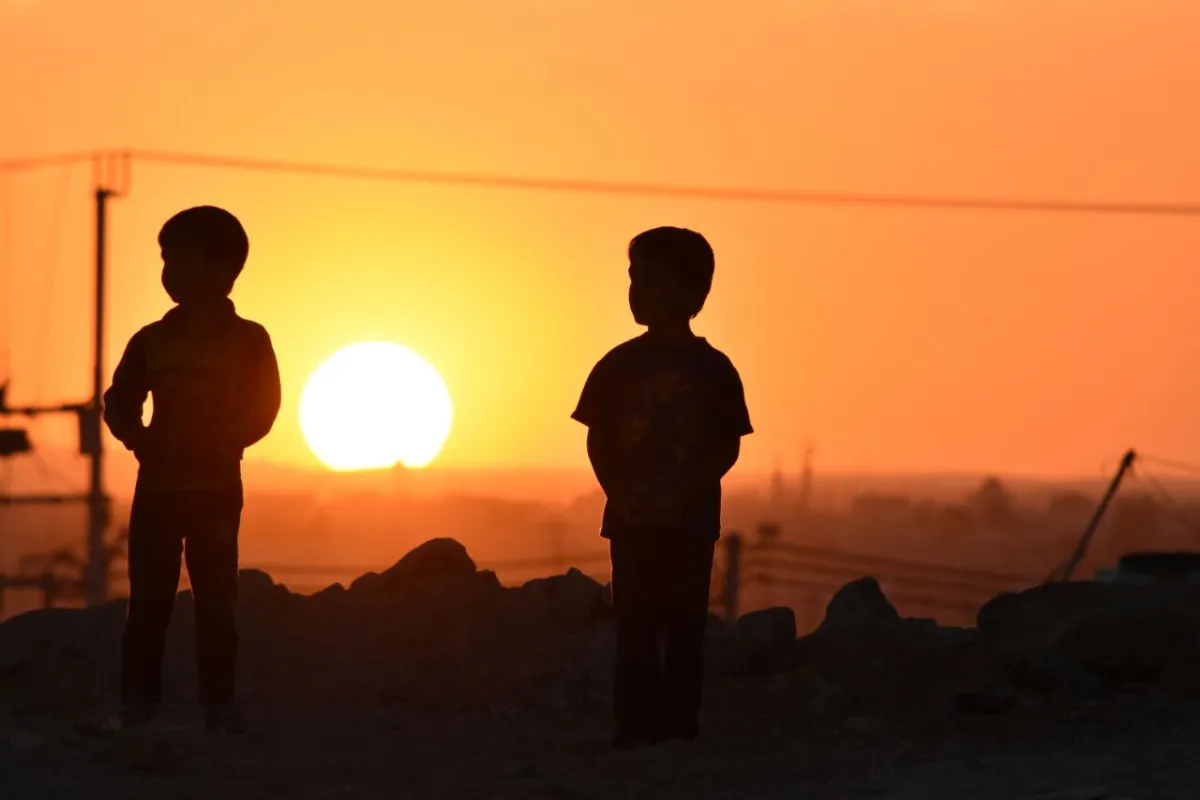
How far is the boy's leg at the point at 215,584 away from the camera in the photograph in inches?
313

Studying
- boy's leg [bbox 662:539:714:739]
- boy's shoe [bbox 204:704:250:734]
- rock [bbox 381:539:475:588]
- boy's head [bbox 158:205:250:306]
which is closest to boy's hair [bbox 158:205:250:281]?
boy's head [bbox 158:205:250:306]

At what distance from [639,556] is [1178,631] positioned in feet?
8.52

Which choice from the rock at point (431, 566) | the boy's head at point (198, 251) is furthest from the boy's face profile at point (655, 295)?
the rock at point (431, 566)

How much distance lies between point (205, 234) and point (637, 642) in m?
2.35

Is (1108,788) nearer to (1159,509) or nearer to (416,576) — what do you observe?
(416,576)

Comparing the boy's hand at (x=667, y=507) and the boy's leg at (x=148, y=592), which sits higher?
the boy's hand at (x=667, y=507)

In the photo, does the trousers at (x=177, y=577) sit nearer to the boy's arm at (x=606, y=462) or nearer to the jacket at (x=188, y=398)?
the jacket at (x=188, y=398)

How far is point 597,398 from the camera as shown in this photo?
8.09 m

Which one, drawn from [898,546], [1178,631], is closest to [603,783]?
[1178,631]

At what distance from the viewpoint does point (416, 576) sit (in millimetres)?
10750

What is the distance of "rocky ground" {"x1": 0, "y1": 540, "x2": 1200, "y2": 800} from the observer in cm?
717

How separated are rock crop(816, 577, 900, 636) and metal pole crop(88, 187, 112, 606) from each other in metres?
21.4

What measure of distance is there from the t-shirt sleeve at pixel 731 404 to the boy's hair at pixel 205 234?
1.99 metres

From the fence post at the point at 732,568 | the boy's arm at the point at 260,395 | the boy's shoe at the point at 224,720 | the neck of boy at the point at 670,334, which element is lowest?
the fence post at the point at 732,568
